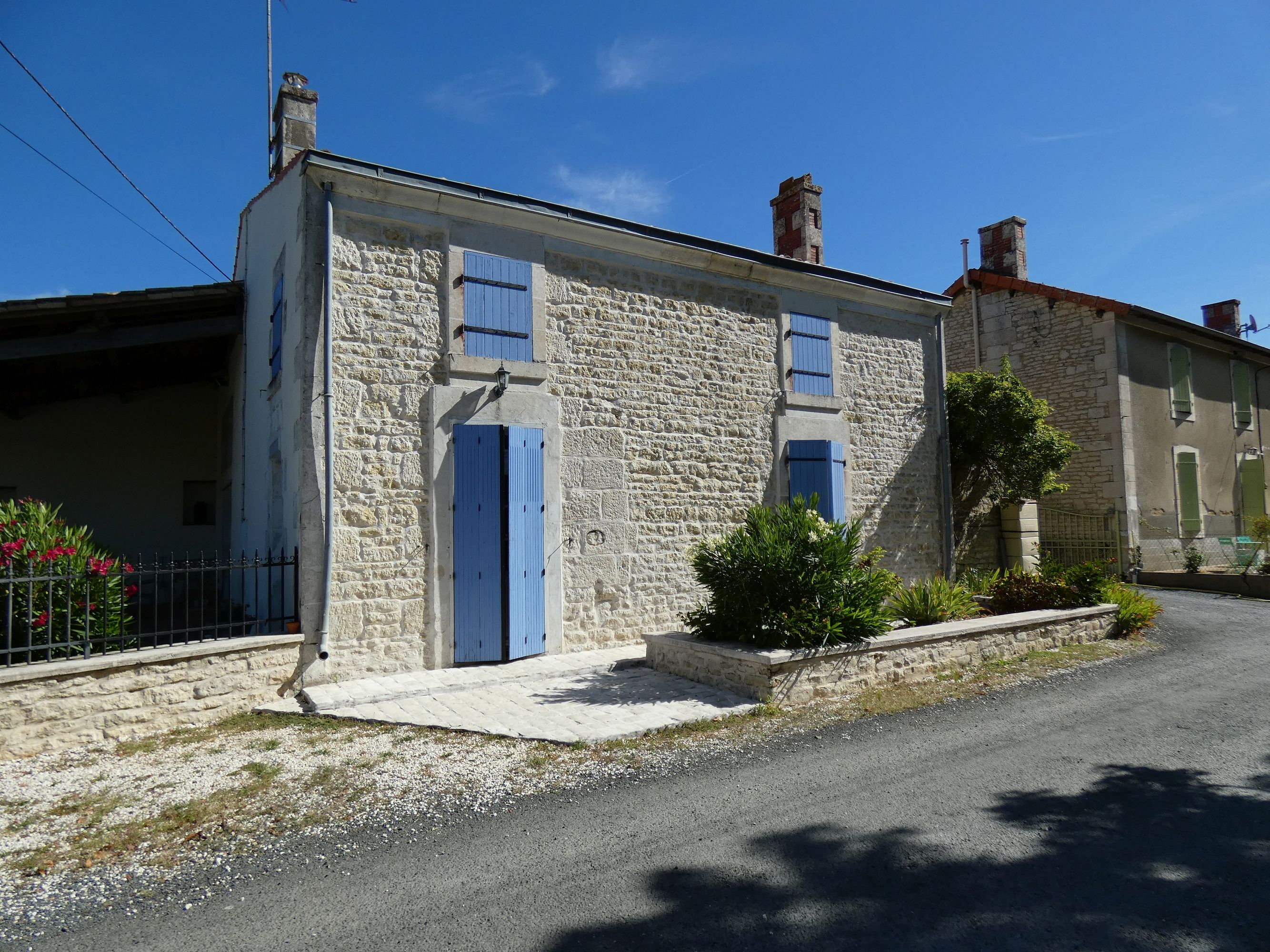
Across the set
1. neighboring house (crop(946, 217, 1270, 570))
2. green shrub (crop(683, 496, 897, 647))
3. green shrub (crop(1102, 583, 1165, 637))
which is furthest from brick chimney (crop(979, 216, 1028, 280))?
green shrub (crop(683, 496, 897, 647))

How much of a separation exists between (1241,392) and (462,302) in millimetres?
18761

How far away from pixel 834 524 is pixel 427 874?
4.74 meters

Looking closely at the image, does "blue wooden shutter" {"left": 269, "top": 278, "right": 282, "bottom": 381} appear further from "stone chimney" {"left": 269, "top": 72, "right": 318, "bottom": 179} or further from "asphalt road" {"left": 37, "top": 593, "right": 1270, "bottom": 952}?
"asphalt road" {"left": 37, "top": 593, "right": 1270, "bottom": 952}

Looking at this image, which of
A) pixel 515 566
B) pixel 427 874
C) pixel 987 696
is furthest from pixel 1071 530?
pixel 427 874

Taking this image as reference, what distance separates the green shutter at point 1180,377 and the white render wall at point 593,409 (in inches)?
305

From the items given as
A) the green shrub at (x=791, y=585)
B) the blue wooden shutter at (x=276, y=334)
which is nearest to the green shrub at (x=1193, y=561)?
the green shrub at (x=791, y=585)

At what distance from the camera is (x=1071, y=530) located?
1433 cm

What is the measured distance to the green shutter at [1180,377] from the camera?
50.4ft

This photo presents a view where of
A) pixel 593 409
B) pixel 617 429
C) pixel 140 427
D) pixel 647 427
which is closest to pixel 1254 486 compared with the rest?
pixel 647 427

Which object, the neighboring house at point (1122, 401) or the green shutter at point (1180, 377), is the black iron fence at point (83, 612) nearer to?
the neighboring house at point (1122, 401)

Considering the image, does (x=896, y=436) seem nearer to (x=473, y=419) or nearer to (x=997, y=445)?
(x=997, y=445)

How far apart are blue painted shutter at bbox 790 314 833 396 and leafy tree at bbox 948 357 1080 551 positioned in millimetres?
2884

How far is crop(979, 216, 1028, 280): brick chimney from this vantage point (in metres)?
15.7

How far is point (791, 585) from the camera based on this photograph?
21.5ft
